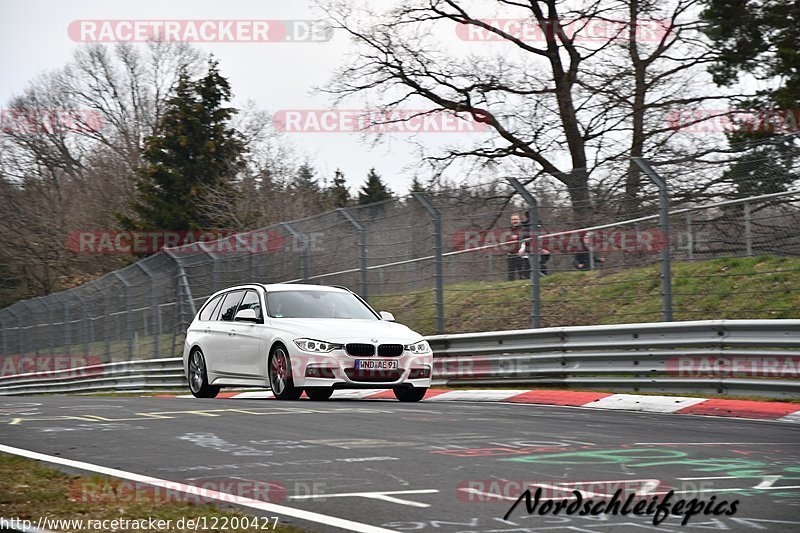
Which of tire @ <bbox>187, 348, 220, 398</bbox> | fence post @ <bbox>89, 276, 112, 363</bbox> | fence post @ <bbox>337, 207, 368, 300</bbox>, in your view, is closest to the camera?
tire @ <bbox>187, 348, 220, 398</bbox>

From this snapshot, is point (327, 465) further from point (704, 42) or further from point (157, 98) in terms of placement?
point (157, 98)

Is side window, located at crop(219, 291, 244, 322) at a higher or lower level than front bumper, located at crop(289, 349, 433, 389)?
higher

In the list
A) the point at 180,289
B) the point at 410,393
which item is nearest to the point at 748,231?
the point at 410,393

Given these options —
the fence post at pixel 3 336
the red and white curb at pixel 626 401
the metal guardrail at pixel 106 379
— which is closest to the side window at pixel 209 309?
the red and white curb at pixel 626 401

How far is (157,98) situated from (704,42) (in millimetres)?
40150

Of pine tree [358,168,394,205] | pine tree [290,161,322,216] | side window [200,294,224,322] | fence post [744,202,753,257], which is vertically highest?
pine tree [358,168,394,205]

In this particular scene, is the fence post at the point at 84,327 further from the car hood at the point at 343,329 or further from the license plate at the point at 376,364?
the license plate at the point at 376,364

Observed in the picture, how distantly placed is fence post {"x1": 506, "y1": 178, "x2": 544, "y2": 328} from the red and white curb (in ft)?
3.65

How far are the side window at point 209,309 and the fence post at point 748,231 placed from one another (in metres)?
7.34

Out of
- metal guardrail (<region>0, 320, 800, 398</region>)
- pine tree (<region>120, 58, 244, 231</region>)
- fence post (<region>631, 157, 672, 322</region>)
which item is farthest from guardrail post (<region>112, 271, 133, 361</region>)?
pine tree (<region>120, 58, 244, 231</region>)

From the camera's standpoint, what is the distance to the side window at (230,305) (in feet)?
51.6

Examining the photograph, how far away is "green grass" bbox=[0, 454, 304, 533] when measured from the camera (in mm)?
5504

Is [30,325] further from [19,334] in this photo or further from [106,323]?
[106,323]

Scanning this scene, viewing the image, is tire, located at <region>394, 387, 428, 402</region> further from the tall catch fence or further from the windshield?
the tall catch fence
